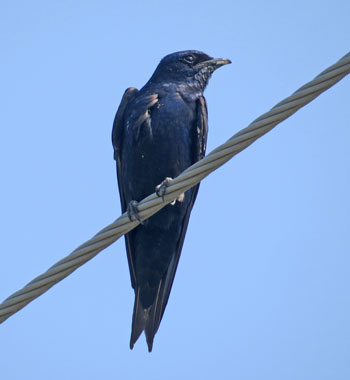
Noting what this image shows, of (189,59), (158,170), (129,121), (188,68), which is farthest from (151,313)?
(189,59)

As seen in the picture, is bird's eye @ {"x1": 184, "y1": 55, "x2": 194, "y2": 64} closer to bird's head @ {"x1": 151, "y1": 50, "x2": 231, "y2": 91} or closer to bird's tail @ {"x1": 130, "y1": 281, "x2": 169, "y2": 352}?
bird's head @ {"x1": 151, "y1": 50, "x2": 231, "y2": 91}

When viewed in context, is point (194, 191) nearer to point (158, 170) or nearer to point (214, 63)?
point (158, 170)

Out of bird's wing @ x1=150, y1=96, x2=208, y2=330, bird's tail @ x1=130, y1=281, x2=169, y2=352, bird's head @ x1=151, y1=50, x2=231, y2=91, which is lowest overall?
bird's tail @ x1=130, y1=281, x2=169, y2=352

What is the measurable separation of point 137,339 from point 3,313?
7.41ft

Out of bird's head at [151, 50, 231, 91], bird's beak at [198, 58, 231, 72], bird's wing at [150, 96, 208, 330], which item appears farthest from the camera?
bird's beak at [198, 58, 231, 72]

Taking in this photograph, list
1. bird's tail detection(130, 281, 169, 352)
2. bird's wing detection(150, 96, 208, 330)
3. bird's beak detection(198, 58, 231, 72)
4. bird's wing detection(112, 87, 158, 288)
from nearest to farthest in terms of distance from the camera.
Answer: bird's tail detection(130, 281, 169, 352)
bird's wing detection(150, 96, 208, 330)
bird's wing detection(112, 87, 158, 288)
bird's beak detection(198, 58, 231, 72)

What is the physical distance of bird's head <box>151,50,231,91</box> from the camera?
7762 millimetres

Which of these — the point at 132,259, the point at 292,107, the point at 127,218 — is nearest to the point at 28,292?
the point at 127,218

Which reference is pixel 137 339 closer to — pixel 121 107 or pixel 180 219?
pixel 180 219

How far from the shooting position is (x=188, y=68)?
7938mm

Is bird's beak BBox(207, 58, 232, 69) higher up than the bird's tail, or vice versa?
bird's beak BBox(207, 58, 232, 69)

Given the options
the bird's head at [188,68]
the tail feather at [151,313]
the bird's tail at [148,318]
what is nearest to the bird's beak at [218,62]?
the bird's head at [188,68]

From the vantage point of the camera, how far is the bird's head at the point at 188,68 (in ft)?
25.5

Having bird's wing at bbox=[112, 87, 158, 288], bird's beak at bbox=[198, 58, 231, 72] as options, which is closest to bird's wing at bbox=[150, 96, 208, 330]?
bird's wing at bbox=[112, 87, 158, 288]
